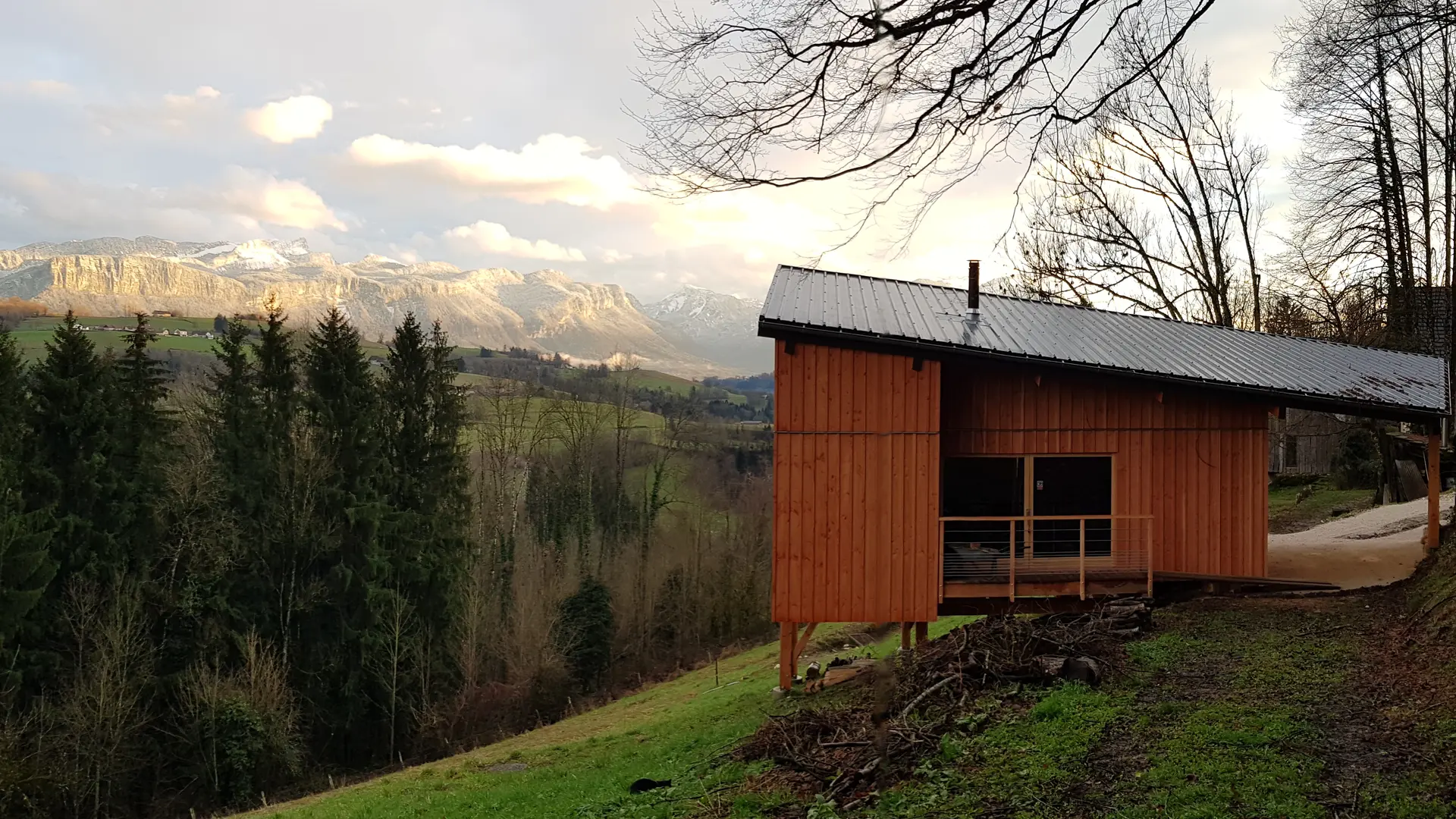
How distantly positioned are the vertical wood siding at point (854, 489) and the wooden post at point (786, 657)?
0.76 meters

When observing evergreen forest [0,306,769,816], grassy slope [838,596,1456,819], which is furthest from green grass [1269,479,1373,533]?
evergreen forest [0,306,769,816]

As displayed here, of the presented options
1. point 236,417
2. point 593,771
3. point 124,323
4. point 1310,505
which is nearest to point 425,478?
point 236,417

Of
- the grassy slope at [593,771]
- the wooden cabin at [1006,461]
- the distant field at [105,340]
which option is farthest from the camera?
the distant field at [105,340]

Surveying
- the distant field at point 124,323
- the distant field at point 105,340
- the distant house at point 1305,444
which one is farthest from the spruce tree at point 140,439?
the distant field at point 124,323

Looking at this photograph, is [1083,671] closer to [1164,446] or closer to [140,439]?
[1164,446]

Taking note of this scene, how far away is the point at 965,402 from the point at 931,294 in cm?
395

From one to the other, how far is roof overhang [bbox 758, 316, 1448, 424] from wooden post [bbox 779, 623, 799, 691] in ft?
14.3

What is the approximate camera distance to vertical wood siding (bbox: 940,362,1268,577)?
12.6 metres

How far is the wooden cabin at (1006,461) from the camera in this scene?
→ 12203 mm

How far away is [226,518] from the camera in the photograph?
1086 inches

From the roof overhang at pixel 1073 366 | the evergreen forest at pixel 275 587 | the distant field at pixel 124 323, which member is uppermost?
the distant field at pixel 124 323

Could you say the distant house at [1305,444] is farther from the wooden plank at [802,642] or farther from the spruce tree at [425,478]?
the spruce tree at [425,478]

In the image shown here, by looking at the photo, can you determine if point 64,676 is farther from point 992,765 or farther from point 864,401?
point 992,765

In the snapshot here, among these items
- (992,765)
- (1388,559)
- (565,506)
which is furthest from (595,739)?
(565,506)
